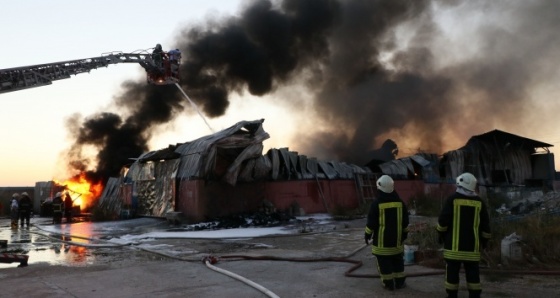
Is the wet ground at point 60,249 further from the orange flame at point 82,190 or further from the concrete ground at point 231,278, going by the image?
the orange flame at point 82,190

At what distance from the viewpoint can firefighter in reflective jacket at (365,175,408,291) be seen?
5.21m

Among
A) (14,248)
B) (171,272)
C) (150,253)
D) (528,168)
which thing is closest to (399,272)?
(171,272)

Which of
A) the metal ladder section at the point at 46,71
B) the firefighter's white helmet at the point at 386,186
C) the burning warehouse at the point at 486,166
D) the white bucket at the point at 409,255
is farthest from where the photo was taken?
the burning warehouse at the point at 486,166

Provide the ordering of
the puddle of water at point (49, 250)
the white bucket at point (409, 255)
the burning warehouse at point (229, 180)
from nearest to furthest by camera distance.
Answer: the white bucket at point (409, 255) < the puddle of water at point (49, 250) < the burning warehouse at point (229, 180)

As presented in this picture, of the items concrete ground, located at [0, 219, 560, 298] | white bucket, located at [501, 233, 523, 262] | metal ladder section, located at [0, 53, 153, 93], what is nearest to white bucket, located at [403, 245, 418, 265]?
concrete ground, located at [0, 219, 560, 298]

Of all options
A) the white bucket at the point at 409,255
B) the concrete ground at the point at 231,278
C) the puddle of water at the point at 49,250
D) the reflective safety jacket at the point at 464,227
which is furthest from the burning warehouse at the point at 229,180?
the reflective safety jacket at the point at 464,227

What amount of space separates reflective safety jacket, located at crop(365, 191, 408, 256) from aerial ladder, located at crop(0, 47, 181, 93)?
→ 1231 cm

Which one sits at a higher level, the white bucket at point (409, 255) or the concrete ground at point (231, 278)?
the white bucket at point (409, 255)

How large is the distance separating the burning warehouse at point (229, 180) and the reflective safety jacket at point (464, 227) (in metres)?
11.3

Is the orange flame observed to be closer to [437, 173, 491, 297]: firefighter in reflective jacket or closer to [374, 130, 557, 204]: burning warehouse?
[374, 130, 557, 204]: burning warehouse

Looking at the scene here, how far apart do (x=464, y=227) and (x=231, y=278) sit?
3.02 meters

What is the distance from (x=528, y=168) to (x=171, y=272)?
1077 inches

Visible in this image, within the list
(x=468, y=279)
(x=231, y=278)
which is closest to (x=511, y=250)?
(x=468, y=279)

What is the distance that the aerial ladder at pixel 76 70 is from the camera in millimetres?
13383
